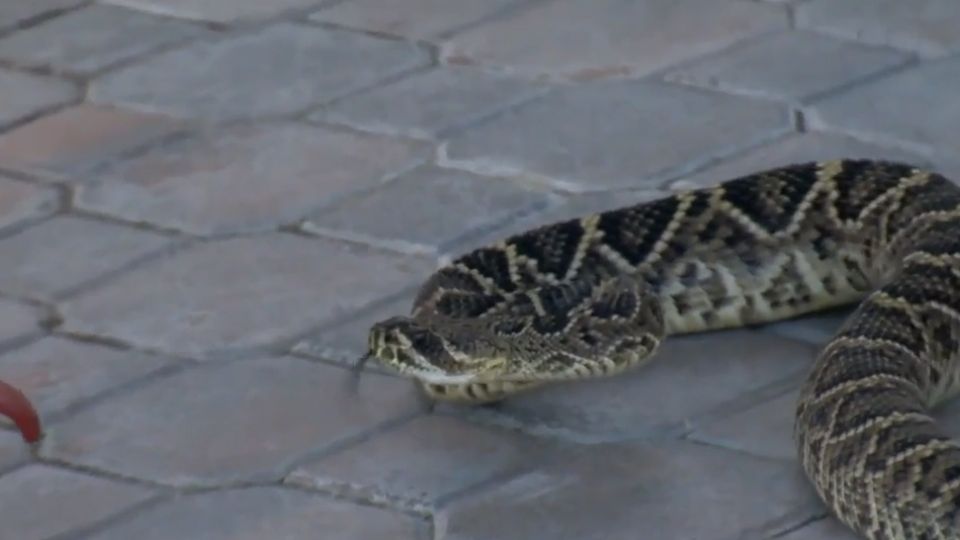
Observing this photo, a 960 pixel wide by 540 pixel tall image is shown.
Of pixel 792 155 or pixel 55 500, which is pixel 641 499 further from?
pixel 792 155

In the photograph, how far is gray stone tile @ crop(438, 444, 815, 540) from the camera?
4.93 m

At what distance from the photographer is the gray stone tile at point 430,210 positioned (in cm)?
632

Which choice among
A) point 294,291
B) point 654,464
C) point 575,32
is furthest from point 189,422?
point 575,32

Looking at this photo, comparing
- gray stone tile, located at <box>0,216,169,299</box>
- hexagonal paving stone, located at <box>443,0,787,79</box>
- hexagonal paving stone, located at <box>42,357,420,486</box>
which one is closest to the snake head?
hexagonal paving stone, located at <box>42,357,420,486</box>

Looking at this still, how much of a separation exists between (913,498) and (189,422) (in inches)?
67.1

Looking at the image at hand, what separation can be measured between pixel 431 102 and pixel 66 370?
177cm

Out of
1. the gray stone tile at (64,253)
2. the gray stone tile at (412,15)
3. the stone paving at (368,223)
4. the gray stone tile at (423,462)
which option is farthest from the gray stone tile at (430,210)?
the gray stone tile at (412,15)

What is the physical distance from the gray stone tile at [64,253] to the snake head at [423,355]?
1258mm

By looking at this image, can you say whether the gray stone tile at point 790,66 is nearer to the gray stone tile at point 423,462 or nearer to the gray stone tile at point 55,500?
the gray stone tile at point 423,462

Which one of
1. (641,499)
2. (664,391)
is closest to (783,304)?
(664,391)

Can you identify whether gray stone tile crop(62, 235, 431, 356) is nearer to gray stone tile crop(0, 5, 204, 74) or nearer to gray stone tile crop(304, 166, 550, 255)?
gray stone tile crop(304, 166, 550, 255)

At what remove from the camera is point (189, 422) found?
548 centimetres

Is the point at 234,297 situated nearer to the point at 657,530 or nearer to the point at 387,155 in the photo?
the point at 387,155

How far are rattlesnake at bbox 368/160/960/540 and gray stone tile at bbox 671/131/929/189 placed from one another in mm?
505
